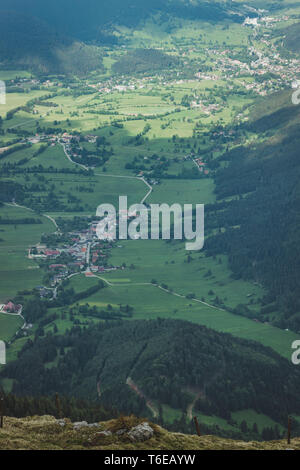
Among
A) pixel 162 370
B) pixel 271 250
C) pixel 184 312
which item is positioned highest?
pixel 271 250

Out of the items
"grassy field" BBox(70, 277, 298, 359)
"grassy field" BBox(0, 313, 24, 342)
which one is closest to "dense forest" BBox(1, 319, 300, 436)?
"grassy field" BBox(0, 313, 24, 342)

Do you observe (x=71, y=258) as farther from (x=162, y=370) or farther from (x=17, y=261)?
(x=162, y=370)

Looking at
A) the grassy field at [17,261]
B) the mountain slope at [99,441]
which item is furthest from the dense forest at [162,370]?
the mountain slope at [99,441]

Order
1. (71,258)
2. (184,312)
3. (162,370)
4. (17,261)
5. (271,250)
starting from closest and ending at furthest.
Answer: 1. (162,370)
2. (184,312)
3. (271,250)
4. (17,261)
5. (71,258)

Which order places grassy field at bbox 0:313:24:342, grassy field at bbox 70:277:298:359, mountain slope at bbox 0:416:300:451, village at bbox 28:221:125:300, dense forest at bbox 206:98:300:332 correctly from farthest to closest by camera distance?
1. village at bbox 28:221:125:300
2. dense forest at bbox 206:98:300:332
3. grassy field at bbox 0:313:24:342
4. grassy field at bbox 70:277:298:359
5. mountain slope at bbox 0:416:300:451

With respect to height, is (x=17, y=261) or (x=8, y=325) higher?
(x=17, y=261)

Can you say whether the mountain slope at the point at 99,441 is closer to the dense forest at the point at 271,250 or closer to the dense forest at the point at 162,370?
the dense forest at the point at 162,370

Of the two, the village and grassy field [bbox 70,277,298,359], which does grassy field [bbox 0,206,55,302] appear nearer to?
the village

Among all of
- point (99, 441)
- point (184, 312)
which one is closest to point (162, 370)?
point (184, 312)
